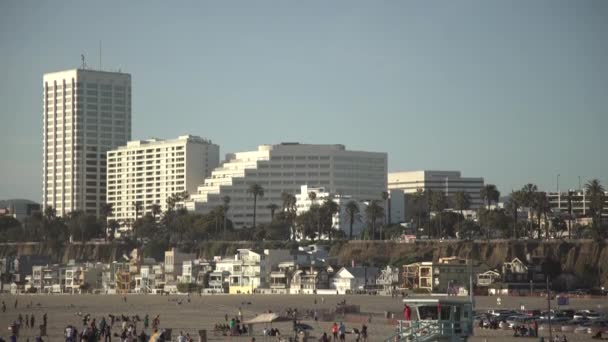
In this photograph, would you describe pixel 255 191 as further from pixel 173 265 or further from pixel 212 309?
pixel 212 309

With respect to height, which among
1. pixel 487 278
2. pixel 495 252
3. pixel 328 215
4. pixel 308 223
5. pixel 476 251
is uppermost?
pixel 328 215

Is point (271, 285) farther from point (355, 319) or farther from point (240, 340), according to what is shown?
point (240, 340)

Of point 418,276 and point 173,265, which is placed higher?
point 173,265

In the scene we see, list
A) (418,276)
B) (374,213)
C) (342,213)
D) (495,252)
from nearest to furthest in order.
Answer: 1. (418,276)
2. (495,252)
3. (374,213)
4. (342,213)

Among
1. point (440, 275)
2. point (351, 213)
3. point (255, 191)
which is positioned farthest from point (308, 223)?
point (440, 275)

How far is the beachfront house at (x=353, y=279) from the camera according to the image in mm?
133000

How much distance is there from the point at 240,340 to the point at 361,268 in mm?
76412

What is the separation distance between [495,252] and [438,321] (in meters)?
101

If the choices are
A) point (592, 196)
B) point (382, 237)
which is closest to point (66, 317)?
point (592, 196)

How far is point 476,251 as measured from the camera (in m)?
144

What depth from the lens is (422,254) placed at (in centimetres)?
14862

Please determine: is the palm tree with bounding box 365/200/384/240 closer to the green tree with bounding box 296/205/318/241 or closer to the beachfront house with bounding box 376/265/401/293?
the green tree with bounding box 296/205/318/241

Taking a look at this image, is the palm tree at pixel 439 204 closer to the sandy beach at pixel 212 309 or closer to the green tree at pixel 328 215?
the green tree at pixel 328 215

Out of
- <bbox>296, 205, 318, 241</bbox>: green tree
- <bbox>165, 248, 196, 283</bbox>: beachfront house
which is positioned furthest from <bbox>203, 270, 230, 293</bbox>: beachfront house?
<bbox>296, 205, 318, 241</bbox>: green tree
